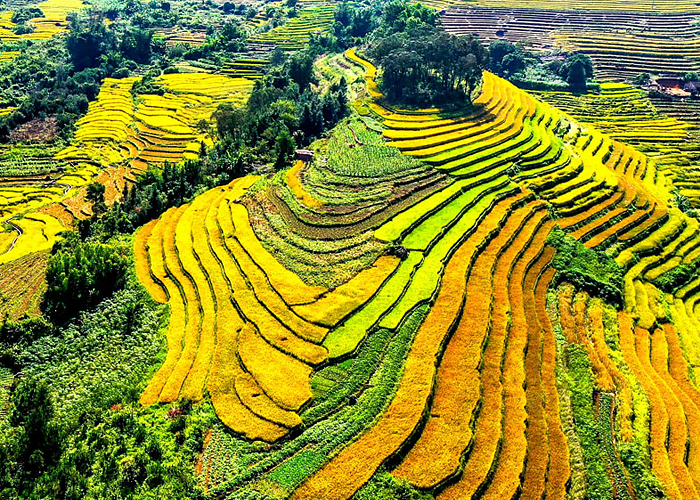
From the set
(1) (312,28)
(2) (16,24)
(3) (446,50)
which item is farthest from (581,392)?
(2) (16,24)

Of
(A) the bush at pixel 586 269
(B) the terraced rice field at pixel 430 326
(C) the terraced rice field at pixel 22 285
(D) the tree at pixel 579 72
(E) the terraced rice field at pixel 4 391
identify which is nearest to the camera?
(B) the terraced rice field at pixel 430 326

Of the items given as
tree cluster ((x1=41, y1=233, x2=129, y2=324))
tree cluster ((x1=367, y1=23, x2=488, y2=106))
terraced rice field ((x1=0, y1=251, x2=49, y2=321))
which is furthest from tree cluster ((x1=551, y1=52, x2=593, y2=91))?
terraced rice field ((x1=0, y1=251, x2=49, y2=321))

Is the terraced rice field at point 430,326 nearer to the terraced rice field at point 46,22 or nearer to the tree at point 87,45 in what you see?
the tree at point 87,45

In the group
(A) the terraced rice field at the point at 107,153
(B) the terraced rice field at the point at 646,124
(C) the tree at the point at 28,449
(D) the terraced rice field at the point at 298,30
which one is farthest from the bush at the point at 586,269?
(D) the terraced rice field at the point at 298,30

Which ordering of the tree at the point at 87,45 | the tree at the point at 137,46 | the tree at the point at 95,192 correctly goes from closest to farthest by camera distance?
the tree at the point at 95,192 < the tree at the point at 87,45 < the tree at the point at 137,46

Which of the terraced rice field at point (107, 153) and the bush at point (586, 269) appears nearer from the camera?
the bush at point (586, 269)

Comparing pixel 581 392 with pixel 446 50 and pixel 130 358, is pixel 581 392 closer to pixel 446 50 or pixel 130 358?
pixel 130 358
